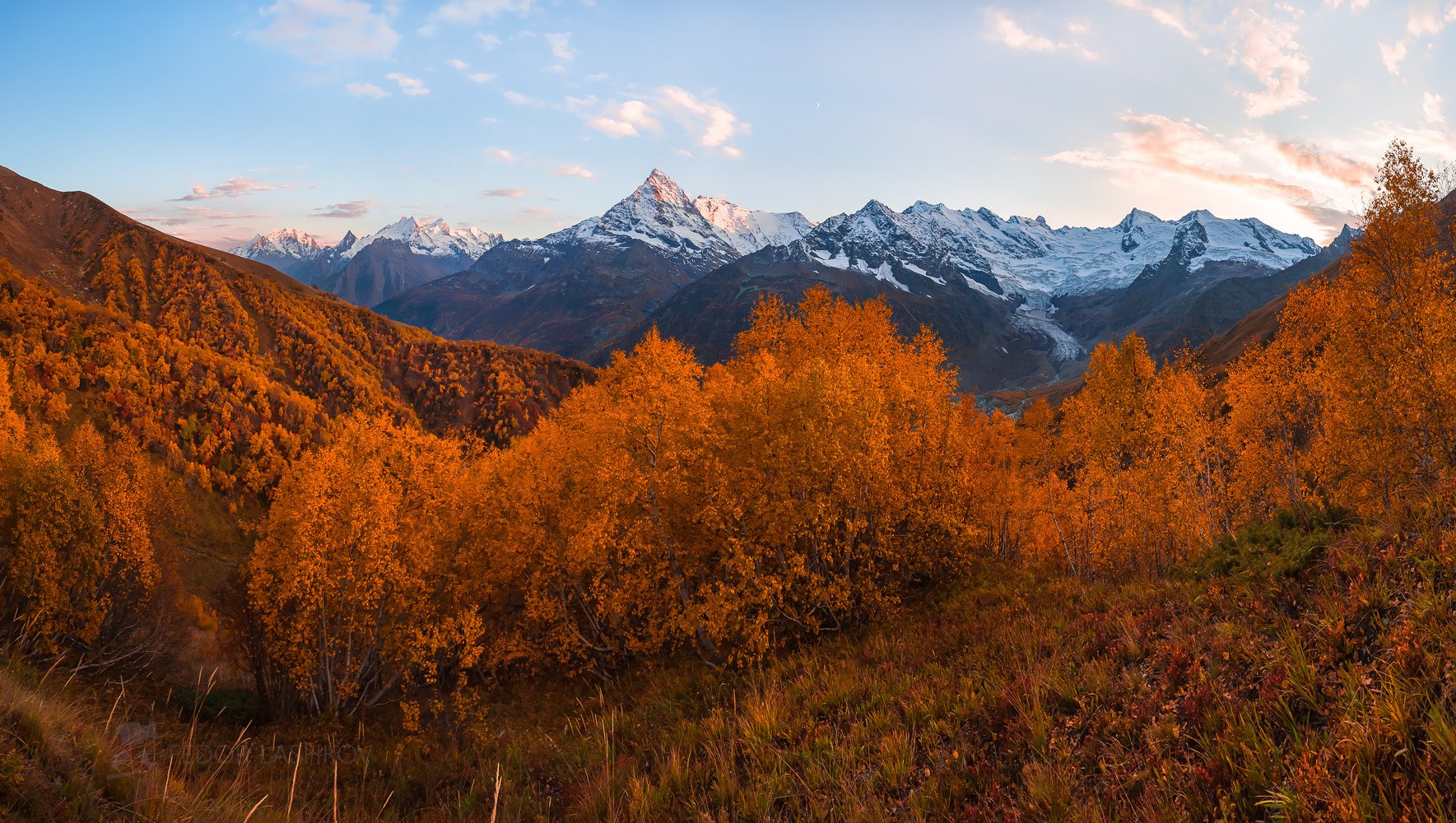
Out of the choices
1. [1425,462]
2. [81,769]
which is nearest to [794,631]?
[81,769]

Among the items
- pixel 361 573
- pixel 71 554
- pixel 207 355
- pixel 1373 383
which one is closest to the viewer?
pixel 1373 383

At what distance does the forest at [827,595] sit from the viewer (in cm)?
636

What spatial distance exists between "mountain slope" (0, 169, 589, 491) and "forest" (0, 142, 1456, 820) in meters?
26.9

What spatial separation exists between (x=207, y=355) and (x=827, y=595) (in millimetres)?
113315

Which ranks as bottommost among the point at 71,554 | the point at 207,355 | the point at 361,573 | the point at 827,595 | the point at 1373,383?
the point at 71,554

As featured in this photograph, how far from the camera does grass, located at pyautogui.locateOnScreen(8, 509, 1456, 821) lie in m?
5.16

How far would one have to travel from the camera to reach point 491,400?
148 metres

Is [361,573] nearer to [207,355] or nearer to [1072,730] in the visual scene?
[1072,730]

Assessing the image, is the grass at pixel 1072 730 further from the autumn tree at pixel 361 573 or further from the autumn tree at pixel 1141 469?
the autumn tree at pixel 1141 469

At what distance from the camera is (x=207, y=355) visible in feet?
294

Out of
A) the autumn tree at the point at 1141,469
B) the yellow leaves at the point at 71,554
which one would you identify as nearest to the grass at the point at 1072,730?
the autumn tree at the point at 1141,469

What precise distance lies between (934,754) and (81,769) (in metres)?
10.1

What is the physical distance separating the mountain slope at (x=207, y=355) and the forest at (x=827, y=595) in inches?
1060

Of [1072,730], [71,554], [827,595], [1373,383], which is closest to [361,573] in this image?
[827,595]
